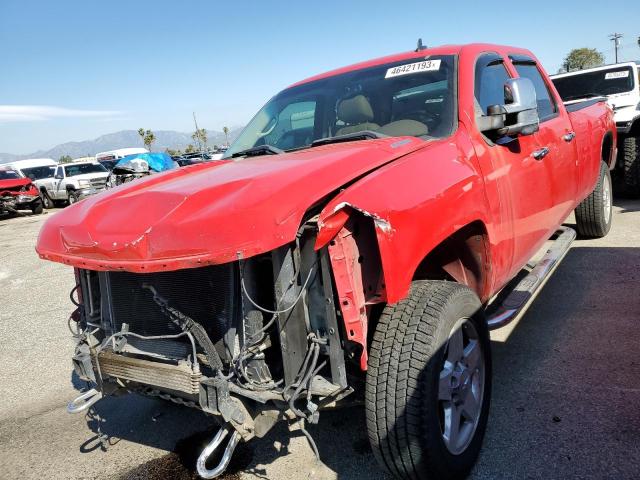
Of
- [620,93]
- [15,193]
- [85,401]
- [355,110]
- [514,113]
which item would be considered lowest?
[85,401]

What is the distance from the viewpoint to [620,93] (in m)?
8.92

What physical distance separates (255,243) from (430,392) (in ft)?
3.08

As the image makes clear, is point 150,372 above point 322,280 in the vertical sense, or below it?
below

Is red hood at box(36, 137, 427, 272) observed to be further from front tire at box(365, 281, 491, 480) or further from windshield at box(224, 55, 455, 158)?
front tire at box(365, 281, 491, 480)

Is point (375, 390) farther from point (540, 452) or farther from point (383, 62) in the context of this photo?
point (383, 62)

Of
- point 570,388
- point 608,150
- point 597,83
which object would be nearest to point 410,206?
point 570,388

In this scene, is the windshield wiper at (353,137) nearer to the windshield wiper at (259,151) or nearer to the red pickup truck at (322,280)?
the red pickup truck at (322,280)

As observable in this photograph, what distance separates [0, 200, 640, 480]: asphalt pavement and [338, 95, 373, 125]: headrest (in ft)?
5.83

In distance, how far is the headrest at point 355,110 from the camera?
125 inches

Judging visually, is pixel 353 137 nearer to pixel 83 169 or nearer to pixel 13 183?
pixel 13 183

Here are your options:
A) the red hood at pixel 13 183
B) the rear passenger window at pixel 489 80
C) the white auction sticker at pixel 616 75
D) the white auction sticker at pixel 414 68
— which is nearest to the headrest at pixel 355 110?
the white auction sticker at pixel 414 68

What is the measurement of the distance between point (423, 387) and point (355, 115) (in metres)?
1.83

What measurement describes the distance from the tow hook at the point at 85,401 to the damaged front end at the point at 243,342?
1.22 ft

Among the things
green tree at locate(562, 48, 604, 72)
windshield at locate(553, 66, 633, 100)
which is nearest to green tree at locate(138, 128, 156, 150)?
green tree at locate(562, 48, 604, 72)
